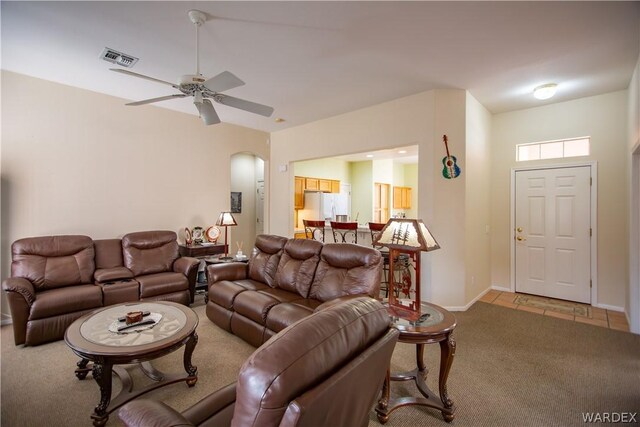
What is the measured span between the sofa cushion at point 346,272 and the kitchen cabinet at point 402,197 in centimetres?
686

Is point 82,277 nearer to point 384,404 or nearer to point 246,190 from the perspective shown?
point 384,404

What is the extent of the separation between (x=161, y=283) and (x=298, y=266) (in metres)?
1.81

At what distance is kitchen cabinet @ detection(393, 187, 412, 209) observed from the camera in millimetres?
9700

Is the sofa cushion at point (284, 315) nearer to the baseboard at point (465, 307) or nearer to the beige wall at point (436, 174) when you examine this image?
the beige wall at point (436, 174)

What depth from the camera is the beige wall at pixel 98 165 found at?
364cm

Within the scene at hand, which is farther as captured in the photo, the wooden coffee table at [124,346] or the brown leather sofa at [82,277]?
the brown leather sofa at [82,277]

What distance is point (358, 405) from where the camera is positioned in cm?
114

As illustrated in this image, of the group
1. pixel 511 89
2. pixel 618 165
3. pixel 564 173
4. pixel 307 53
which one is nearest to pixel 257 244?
pixel 307 53

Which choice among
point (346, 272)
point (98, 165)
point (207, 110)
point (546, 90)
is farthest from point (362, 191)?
point (207, 110)

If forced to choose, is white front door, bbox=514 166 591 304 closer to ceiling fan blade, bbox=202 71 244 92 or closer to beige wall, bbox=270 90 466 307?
beige wall, bbox=270 90 466 307

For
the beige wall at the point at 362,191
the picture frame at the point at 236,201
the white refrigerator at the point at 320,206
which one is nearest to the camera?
the picture frame at the point at 236,201

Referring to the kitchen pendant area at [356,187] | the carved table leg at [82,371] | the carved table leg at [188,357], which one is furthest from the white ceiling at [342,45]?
the kitchen pendant area at [356,187]

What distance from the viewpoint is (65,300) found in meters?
3.08

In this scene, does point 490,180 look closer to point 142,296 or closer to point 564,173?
point 564,173
